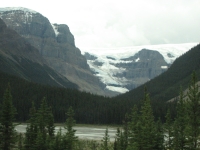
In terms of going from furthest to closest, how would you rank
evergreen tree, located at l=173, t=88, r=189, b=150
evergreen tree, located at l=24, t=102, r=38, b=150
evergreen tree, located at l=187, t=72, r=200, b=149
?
evergreen tree, located at l=24, t=102, r=38, b=150
evergreen tree, located at l=173, t=88, r=189, b=150
evergreen tree, located at l=187, t=72, r=200, b=149

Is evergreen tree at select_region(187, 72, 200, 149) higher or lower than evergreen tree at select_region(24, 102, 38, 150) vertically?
higher

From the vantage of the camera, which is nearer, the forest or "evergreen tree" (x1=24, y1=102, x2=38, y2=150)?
the forest

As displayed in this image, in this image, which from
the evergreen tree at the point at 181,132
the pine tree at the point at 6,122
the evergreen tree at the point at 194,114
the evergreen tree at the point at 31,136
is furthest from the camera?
the evergreen tree at the point at 31,136

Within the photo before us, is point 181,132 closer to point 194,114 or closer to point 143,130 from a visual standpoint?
point 194,114

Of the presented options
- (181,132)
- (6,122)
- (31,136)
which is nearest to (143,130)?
(181,132)

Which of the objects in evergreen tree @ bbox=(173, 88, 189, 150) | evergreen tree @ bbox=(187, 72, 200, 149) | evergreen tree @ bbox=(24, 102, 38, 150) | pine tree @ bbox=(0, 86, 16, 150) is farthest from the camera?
evergreen tree @ bbox=(24, 102, 38, 150)

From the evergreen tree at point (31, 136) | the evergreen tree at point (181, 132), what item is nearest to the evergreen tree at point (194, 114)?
the evergreen tree at point (181, 132)

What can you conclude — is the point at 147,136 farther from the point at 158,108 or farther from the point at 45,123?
the point at 158,108

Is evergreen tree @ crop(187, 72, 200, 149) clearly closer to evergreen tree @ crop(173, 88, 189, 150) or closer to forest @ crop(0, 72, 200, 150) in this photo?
forest @ crop(0, 72, 200, 150)

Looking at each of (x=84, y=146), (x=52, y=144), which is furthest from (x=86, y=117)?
(x=52, y=144)

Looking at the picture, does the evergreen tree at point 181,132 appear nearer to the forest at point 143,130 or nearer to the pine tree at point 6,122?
the forest at point 143,130

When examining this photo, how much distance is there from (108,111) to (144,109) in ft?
441

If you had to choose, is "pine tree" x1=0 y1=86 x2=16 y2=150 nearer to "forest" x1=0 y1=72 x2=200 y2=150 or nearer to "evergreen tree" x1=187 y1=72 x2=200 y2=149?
"forest" x1=0 y1=72 x2=200 y2=150

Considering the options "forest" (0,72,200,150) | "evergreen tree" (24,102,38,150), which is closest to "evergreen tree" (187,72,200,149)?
"forest" (0,72,200,150)
